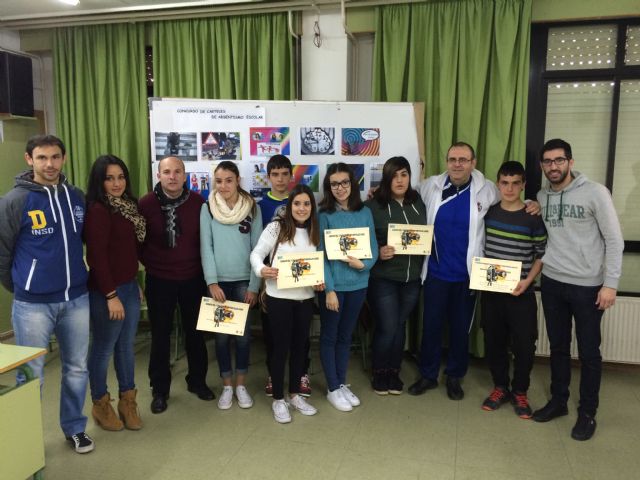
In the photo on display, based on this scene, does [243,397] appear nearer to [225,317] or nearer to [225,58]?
[225,317]

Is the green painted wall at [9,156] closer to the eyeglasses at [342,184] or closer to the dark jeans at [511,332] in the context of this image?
the eyeglasses at [342,184]

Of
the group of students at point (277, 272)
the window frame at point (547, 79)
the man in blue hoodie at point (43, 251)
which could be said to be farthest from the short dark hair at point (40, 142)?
the window frame at point (547, 79)

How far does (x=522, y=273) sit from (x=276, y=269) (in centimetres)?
139

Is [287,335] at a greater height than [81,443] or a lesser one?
greater

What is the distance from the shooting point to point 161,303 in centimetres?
281

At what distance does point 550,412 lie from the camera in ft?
9.37

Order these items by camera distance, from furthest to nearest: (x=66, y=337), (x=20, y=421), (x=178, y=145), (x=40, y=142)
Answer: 1. (x=178, y=145)
2. (x=66, y=337)
3. (x=40, y=142)
4. (x=20, y=421)

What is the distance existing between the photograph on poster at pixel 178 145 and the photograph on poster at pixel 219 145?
0.23 feet

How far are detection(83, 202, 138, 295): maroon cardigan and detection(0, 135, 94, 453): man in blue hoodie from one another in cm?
5

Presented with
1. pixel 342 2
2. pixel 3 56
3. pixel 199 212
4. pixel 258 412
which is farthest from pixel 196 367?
pixel 3 56

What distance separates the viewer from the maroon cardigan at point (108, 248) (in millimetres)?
2398

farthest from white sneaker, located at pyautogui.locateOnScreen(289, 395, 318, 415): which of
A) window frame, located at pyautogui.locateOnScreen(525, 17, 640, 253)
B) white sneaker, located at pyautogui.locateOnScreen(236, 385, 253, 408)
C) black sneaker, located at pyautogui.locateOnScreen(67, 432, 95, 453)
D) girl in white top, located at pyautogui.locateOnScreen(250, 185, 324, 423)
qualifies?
window frame, located at pyautogui.locateOnScreen(525, 17, 640, 253)

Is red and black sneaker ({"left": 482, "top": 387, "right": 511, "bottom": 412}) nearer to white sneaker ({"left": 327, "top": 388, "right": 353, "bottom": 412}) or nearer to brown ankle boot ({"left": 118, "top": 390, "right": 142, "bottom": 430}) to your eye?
white sneaker ({"left": 327, "top": 388, "right": 353, "bottom": 412})

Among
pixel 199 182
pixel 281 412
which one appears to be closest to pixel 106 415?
pixel 281 412
